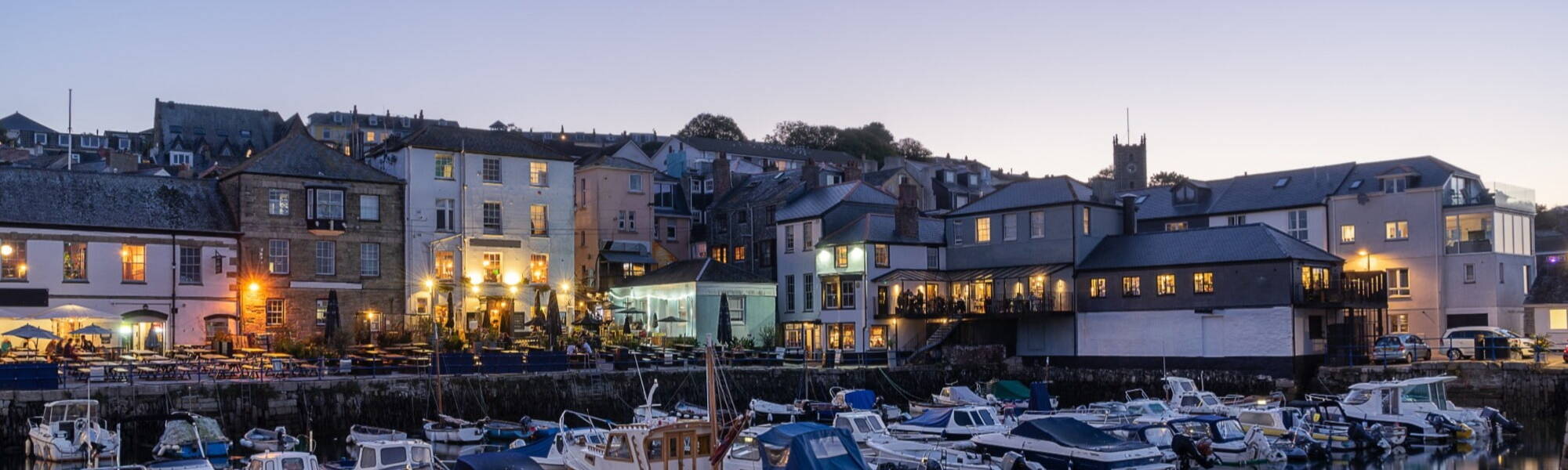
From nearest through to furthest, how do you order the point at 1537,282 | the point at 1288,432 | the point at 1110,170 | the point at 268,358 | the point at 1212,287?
the point at 1288,432 → the point at 268,358 → the point at 1212,287 → the point at 1537,282 → the point at 1110,170

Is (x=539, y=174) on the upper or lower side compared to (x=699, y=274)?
upper

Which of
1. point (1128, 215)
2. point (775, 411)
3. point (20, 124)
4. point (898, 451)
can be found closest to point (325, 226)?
point (775, 411)

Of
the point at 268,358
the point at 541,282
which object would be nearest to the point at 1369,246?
the point at 541,282

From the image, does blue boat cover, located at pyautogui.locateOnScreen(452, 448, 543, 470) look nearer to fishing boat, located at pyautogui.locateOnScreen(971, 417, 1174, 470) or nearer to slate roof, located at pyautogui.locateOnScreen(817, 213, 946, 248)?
fishing boat, located at pyautogui.locateOnScreen(971, 417, 1174, 470)

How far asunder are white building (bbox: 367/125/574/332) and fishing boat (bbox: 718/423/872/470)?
32254 millimetres

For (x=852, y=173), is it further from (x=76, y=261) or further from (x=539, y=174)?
(x=76, y=261)

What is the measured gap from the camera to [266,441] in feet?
→ 128

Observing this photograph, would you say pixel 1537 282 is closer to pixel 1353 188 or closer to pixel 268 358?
pixel 1353 188

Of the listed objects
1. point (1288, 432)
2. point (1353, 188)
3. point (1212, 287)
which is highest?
point (1353, 188)

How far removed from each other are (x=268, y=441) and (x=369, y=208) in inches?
928

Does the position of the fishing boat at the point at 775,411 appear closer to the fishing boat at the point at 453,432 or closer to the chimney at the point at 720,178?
the fishing boat at the point at 453,432

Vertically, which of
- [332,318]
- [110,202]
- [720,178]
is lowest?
[332,318]

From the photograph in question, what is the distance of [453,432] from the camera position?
137 ft

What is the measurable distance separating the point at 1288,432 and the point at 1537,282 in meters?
33.0
